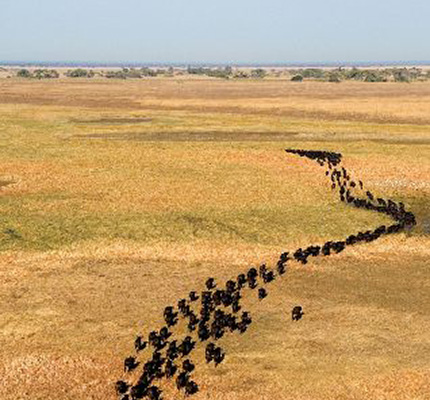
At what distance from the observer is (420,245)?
129 ft

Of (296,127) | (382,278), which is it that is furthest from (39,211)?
(296,127)

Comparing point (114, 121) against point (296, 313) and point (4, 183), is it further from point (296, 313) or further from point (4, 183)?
point (296, 313)

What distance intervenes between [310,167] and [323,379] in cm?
3878

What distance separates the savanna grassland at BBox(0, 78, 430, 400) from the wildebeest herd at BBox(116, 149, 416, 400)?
0.60 metres

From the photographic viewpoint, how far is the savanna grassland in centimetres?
2331

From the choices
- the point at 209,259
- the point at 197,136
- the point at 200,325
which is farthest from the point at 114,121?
the point at 200,325

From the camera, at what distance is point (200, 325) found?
26.2 metres

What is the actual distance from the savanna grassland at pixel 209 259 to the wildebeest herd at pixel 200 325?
1.96 feet

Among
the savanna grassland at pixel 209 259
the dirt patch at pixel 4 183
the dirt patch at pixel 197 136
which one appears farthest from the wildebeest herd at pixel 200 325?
the dirt patch at pixel 197 136

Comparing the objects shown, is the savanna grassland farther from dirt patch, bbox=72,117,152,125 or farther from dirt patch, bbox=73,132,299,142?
dirt patch, bbox=72,117,152,125

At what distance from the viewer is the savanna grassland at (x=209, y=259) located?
76.5 ft

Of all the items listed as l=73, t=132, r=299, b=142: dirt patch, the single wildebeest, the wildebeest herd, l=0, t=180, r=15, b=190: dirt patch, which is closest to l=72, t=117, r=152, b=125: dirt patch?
l=73, t=132, r=299, b=142: dirt patch

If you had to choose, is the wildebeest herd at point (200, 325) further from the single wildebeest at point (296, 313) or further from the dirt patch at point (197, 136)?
the dirt patch at point (197, 136)

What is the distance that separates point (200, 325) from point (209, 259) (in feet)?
34.8
